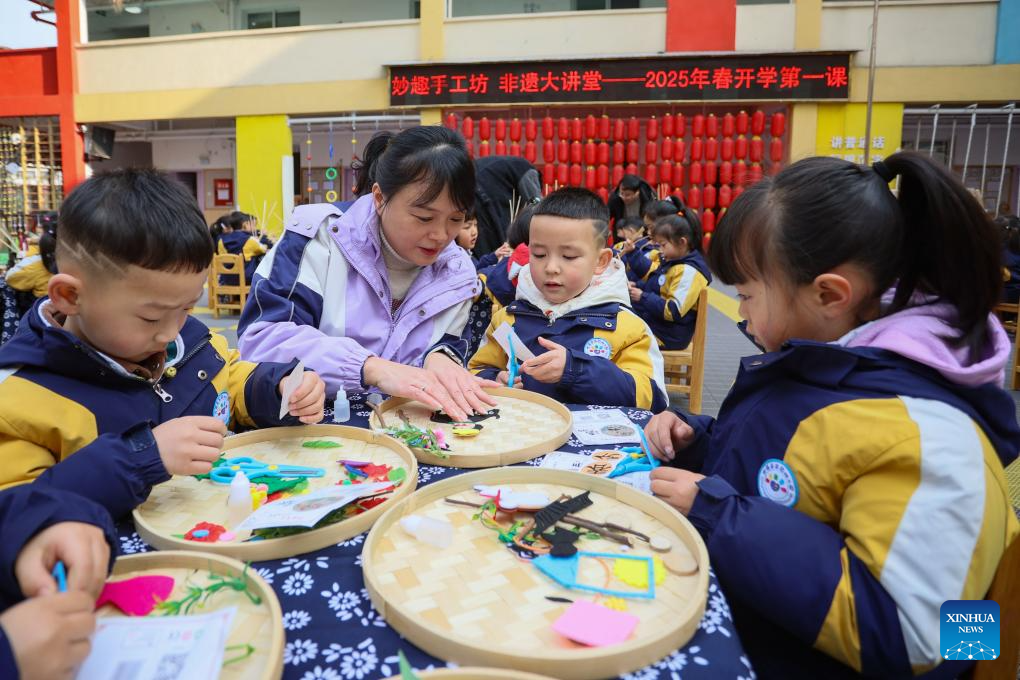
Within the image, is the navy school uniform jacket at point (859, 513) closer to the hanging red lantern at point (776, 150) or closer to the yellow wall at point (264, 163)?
the hanging red lantern at point (776, 150)

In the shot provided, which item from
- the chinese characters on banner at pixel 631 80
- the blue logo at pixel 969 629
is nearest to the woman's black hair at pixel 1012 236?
the chinese characters on banner at pixel 631 80

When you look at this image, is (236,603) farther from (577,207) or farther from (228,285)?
(228,285)

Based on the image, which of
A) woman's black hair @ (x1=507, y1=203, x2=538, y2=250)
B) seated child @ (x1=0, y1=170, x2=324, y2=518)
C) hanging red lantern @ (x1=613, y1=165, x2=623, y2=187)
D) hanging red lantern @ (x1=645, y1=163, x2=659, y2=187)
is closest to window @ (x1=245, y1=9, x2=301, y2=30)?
hanging red lantern @ (x1=613, y1=165, x2=623, y2=187)

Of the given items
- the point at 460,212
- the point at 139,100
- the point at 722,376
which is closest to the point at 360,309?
the point at 460,212

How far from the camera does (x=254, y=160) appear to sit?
35.5 ft

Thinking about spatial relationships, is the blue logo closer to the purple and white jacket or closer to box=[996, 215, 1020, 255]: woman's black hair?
the purple and white jacket

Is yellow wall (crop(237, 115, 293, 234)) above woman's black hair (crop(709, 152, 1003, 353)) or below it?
above

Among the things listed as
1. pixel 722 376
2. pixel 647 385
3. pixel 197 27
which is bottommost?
pixel 722 376

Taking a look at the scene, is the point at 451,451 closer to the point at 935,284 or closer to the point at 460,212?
the point at 460,212

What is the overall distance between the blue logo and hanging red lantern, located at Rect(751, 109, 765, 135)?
9.43 m

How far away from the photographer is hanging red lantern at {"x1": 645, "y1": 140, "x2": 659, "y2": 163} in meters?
9.46

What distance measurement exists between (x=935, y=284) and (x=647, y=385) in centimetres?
93

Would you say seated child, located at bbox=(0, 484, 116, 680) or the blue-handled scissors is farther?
the blue-handled scissors

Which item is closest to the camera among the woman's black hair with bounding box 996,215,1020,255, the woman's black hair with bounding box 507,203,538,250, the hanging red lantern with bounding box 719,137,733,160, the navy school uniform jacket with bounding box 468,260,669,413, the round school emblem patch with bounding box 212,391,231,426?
the round school emblem patch with bounding box 212,391,231,426
